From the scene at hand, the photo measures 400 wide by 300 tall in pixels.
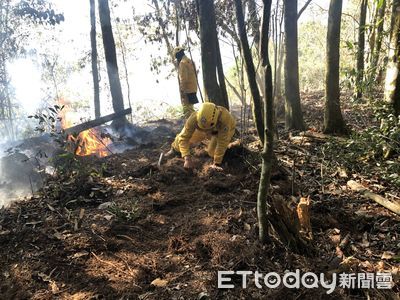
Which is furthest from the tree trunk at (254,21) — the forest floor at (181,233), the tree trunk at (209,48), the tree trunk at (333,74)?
the forest floor at (181,233)

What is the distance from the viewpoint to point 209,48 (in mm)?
6941

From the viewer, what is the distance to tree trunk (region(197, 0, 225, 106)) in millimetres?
6754

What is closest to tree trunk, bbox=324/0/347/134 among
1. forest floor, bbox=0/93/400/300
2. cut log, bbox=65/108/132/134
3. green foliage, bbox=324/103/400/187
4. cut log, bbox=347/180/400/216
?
forest floor, bbox=0/93/400/300

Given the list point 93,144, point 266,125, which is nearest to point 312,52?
point 93,144

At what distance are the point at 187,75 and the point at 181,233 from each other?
18.1 feet

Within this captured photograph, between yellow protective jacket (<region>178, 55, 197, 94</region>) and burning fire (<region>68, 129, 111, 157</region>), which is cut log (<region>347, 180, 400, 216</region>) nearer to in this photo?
yellow protective jacket (<region>178, 55, 197, 94</region>)

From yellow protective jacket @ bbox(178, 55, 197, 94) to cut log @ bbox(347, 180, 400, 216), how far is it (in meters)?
4.94

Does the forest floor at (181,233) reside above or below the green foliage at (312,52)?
below

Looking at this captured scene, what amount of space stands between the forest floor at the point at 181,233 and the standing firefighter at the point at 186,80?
3.29 meters

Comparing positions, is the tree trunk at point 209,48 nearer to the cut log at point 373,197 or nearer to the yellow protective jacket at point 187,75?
the yellow protective jacket at point 187,75

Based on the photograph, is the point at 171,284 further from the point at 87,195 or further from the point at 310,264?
the point at 87,195

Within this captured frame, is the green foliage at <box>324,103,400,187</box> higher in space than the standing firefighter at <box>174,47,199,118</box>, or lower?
lower

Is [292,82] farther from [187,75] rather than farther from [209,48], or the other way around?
[187,75]

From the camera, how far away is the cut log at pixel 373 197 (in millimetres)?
3648
